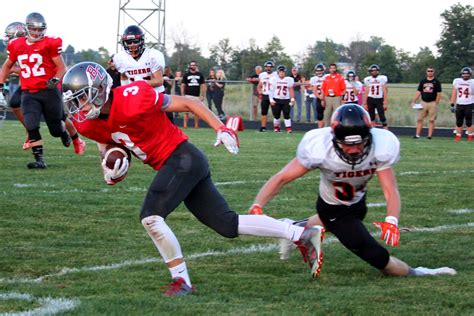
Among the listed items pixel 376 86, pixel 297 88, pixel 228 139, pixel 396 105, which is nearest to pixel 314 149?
pixel 228 139

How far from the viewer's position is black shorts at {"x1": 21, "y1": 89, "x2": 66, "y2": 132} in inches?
388

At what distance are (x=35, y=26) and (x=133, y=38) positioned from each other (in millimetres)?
1156

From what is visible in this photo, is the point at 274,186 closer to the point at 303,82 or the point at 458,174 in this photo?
the point at 458,174

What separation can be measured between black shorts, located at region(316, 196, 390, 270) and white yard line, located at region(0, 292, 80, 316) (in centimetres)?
151

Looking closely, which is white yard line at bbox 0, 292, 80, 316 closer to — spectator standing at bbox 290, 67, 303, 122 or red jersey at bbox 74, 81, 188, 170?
red jersey at bbox 74, 81, 188, 170

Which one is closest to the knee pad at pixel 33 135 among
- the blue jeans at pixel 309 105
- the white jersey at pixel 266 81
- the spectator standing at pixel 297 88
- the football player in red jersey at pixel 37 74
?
the football player in red jersey at pixel 37 74

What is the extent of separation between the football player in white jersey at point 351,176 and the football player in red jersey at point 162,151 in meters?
0.18

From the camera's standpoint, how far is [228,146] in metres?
4.41

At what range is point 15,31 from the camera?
35.7ft

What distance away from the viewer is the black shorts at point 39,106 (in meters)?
9.86

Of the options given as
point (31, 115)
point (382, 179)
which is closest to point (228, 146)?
point (382, 179)

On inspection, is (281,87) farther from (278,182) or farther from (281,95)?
(278,182)

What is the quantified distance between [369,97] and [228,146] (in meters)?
16.2

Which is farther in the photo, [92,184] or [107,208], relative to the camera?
[92,184]
